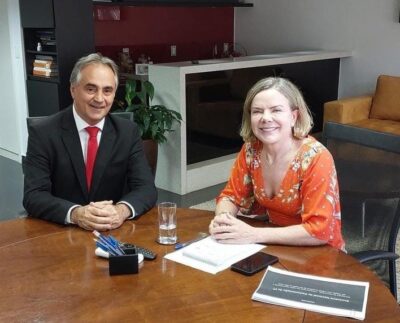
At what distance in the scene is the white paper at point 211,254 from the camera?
1309 mm

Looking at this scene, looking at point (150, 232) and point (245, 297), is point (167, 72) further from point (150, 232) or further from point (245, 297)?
point (245, 297)

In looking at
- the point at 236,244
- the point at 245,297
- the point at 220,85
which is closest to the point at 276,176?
the point at 236,244

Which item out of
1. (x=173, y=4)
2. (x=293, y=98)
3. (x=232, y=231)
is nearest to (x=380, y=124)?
(x=173, y=4)

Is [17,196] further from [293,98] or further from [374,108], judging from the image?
[374,108]

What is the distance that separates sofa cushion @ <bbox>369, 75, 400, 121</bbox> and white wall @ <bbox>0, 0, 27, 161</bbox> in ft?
11.0

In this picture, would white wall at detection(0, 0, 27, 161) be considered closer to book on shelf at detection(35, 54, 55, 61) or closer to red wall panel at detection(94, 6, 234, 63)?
book on shelf at detection(35, 54, 55, 61)

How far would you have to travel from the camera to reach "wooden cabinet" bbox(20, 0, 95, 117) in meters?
3.93

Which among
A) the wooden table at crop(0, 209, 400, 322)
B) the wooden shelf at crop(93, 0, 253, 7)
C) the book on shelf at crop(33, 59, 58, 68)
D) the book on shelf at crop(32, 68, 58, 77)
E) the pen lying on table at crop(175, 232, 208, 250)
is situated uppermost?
the wooden shelf at crop(93, 0, 253, 7)

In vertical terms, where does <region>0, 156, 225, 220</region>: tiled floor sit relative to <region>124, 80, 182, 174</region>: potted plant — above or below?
below

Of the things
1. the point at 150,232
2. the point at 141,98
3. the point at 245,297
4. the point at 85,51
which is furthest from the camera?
the point at 85,51

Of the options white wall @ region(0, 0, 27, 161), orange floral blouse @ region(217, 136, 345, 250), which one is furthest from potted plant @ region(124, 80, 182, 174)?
orange floral blouse @ region(217, 136, 345, 250)

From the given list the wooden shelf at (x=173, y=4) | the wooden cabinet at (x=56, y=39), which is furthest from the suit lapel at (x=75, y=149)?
the wooden shelf at (x=173, y=4)

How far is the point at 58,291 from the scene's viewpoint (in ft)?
3.84

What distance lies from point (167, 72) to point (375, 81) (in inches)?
102
